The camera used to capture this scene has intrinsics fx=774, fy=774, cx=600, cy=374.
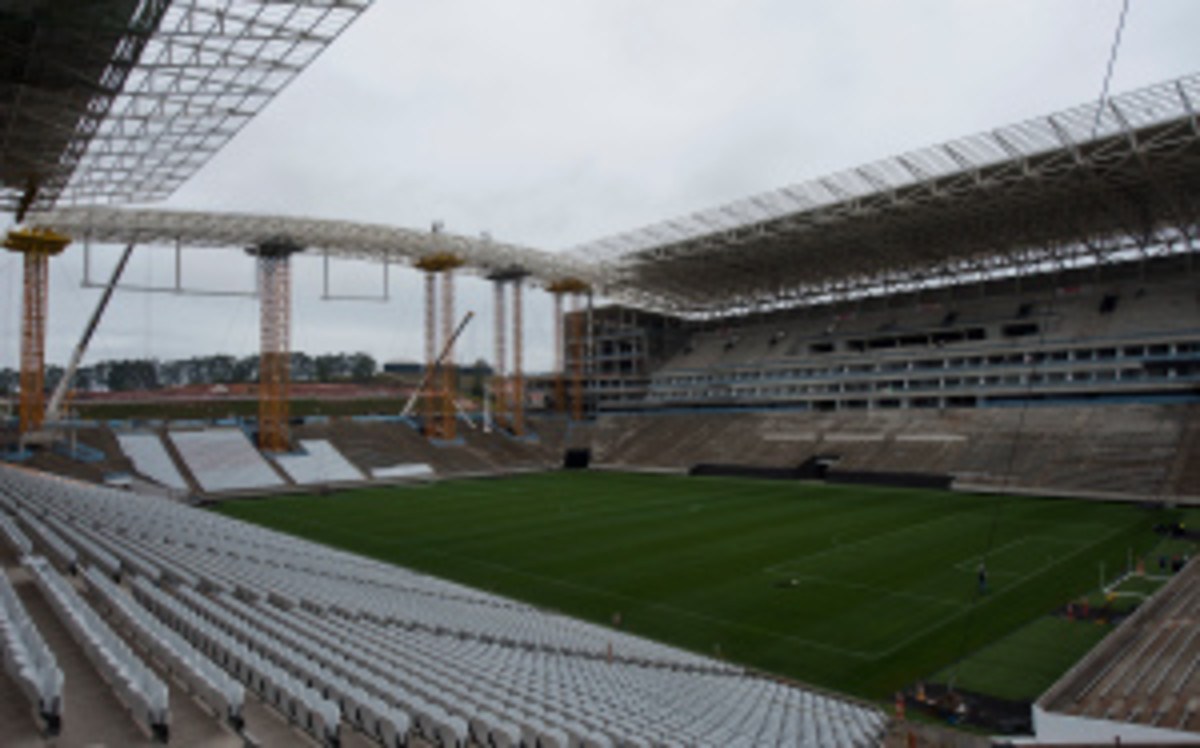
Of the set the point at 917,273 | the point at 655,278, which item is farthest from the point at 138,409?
the point at 917,273

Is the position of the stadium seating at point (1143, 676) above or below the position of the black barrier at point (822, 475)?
above

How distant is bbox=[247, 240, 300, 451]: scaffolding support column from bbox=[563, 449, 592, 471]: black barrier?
75.9ft

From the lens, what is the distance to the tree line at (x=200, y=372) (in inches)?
4734

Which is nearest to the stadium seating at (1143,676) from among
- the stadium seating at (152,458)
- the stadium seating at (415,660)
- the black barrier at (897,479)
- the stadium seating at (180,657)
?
the stadium seating at (415,660)

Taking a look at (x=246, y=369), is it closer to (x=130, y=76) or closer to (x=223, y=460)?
(x=223, y=460)

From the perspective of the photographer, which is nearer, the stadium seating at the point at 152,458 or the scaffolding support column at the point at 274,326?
the stadium seating at the point at 152,458

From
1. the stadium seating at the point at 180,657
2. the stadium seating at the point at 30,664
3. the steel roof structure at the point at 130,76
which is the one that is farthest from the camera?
the steel roof structure at the point at 130,76

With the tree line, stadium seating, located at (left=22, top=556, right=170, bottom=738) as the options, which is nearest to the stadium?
stadium seating, located at (left=22, top=556, right=170, bottom=738)

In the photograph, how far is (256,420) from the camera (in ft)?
204

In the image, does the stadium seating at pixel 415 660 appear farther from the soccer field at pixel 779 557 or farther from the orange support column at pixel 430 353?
the orange support column at pixel 430 353

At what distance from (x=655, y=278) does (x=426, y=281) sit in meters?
19.9

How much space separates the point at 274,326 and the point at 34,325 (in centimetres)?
1394

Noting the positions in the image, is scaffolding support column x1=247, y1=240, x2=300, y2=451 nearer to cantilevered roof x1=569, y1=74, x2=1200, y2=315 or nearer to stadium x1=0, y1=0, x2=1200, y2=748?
stadium x1=0, y1=0, x2=1200, y2=748

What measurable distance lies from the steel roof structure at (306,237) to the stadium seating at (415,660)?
34285mm
